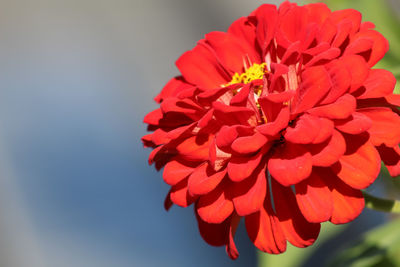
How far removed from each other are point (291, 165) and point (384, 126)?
0.10m

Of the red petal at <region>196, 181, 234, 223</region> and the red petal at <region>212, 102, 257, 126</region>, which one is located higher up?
the red petal at <region>212, 102, 257, 126</region>

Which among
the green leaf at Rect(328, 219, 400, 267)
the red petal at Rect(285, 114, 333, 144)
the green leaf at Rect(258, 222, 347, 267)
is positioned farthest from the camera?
the green leaf at Rect(258, 222, 347, 267)

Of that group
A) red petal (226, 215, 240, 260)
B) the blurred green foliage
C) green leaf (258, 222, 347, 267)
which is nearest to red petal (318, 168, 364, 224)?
red petal (226, 215, 240, 260)

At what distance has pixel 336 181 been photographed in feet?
1.36

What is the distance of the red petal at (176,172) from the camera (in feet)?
1.45

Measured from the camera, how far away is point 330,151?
38cm

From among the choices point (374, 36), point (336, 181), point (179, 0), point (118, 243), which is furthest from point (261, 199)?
point (179, 0)

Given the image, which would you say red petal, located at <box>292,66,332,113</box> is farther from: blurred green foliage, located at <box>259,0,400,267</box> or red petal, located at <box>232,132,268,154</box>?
blurred green foliage, located at <box>259,0,400,267</box>

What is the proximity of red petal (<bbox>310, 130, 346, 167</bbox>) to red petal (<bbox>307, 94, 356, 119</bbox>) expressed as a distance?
0.02m

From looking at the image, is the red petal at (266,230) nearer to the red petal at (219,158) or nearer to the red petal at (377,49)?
the red petal at (219,158)

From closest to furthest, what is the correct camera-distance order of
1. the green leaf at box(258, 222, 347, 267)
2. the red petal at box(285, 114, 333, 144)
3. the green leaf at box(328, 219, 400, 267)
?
the red petal at box(285, 114, 333, 144)
the green leaf at box(328, 219, 400, 267)
the green leaf at box(258, 222, 347, 267)

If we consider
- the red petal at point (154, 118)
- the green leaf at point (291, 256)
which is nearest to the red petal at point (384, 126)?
the red petal at point (154, 118)

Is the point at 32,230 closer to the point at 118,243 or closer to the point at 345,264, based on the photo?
the point at 118,243

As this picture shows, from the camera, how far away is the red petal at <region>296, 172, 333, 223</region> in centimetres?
38
